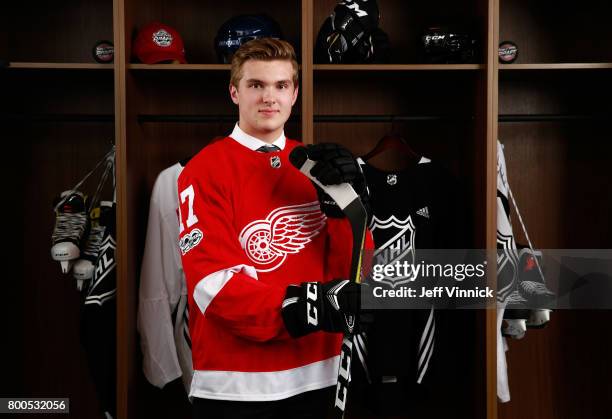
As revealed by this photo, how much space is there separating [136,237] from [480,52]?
4.02 ft

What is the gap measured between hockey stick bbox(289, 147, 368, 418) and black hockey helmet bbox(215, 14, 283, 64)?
74 cm

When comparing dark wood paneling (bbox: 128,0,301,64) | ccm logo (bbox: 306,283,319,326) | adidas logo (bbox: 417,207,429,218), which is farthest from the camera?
dark wood paneling (bbox: 128,0,301,64)

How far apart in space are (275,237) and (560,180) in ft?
4.46

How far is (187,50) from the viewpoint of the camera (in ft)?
7.06

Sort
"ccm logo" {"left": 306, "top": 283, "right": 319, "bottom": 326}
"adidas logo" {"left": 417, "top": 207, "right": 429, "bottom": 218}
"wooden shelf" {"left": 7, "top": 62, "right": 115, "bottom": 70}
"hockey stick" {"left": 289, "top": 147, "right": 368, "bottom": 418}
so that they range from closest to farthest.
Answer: "ccm logo" {"left": 306, "top": 283, "right": 319, "bottom": 326} → "hockey stick" {"left": 289, "top": 147, "right": 368, "bottom": 418} → "wooden shelf" {"left": 7, "top": 62, "right": 115, "bottom": 70} → "adidas logo" {"left": 417, "top": 207, "right": 429, "bottom": 218}

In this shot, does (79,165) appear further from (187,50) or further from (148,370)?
(148,370)

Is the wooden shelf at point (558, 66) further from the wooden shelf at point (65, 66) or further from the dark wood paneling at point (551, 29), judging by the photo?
the wooden shelf at point (65, 66)

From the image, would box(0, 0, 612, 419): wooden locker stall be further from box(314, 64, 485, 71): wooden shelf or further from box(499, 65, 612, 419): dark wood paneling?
box(314, 64, 485, 71): wooden shelf

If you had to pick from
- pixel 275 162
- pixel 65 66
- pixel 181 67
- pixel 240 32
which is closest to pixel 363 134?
pixel 240 32

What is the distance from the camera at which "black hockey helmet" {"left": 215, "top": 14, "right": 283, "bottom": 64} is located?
6.14 feet

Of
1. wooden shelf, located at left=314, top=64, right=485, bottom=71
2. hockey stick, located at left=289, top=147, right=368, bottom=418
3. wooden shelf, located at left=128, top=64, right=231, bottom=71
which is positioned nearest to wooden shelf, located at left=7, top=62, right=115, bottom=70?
wooden shelf, located at left=128, top=64, right=231, bottom=71

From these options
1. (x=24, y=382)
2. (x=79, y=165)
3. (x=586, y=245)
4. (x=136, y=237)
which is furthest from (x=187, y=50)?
(x=586, y=245)

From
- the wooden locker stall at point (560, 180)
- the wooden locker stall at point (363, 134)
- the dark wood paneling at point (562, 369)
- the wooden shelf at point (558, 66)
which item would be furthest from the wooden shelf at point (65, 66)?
the dark wood paneling at point (562, 369)

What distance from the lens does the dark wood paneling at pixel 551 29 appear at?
85.7 inches
